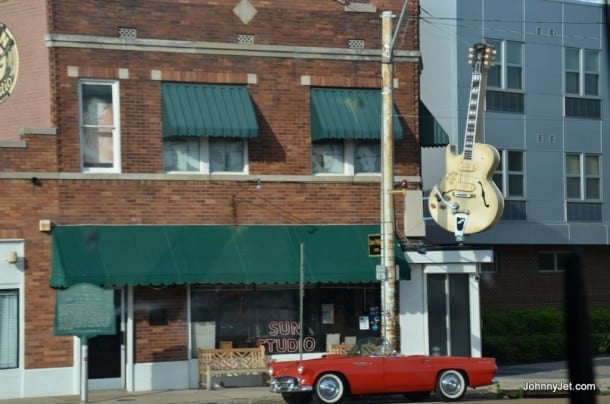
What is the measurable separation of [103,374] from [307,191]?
5860 millimetres

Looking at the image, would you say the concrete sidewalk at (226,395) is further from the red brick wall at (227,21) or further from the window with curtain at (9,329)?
the red brick wall at (227,21)

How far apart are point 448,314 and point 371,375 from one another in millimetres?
5855

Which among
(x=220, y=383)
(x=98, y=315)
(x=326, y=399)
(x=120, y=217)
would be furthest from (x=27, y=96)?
(x=326, y=399)

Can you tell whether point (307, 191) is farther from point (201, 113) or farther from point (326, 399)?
point (326, 399)

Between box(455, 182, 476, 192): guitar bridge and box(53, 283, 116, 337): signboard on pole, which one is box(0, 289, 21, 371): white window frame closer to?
box(53, 283, 116, 337): signboard on pole

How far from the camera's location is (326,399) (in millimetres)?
17297

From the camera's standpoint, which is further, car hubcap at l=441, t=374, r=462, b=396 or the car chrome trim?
car hubcap at l=441, t=374, r=462, b=396

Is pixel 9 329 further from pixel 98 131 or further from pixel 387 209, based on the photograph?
pixel 387 209

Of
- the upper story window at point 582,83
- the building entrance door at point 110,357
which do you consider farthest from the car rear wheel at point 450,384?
the upper story window at point 582,83

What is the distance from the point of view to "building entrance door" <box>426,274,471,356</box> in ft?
74.9

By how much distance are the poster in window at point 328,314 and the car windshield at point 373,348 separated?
4030mm

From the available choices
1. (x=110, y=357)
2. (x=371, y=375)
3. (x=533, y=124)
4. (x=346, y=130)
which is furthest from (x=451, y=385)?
(x=533, y=124)

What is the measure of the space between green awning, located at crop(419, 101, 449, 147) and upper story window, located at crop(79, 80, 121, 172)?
7.13 metres

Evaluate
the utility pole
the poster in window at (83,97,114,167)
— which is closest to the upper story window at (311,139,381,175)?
the utility pole
